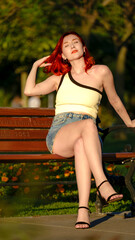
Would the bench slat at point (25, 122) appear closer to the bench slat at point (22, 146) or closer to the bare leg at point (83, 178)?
the bench slat at point (22, 146)

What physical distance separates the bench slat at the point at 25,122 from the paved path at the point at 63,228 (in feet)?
3.34

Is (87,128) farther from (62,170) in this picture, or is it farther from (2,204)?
(62,170)

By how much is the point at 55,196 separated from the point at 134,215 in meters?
1.85

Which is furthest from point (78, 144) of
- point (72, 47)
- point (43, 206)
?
point (43, 206)

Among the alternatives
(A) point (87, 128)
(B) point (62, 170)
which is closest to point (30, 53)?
Answer: (B) point (62, 170)

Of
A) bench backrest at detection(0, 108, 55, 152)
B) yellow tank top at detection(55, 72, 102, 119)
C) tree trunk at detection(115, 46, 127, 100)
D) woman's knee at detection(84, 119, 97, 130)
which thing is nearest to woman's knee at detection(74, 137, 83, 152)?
woman's knee at detection(84, 119, 97, 130)

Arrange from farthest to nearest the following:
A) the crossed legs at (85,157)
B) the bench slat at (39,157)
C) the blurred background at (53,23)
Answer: the blurred background at (53,23)
the bench slat at (39,157)
the crossed legs at (85,157)

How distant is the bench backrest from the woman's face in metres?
0.97

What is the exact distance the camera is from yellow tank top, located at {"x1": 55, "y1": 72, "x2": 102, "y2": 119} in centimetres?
527

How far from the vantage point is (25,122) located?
6.27 meters

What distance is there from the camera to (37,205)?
671 cm

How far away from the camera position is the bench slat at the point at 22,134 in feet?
20.2

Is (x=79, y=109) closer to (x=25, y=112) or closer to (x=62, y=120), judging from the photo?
(x=62, y=120)

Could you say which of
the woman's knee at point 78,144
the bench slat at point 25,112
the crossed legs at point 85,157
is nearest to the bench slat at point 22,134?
the bench slat at point 25,112
